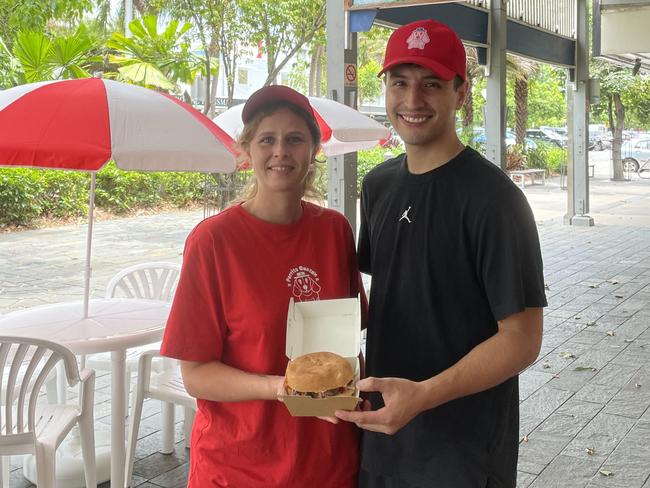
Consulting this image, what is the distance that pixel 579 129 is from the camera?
627 inches

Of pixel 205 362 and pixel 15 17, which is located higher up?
pixel 15 17

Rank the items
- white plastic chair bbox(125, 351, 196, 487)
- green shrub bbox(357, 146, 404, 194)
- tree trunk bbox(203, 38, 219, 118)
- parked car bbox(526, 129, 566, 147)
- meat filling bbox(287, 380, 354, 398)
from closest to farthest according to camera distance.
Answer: meat filling bbox(287, 380, 354, 398)
white plastic chair bbox(125, 351, 196, 487)
tree trunk bbox(203, 38, 219, 118)
green shrub bbox(357, 146, 404, 194)
parked car bbox(526, 129, 566, 147)

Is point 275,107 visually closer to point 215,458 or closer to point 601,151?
point 215,458

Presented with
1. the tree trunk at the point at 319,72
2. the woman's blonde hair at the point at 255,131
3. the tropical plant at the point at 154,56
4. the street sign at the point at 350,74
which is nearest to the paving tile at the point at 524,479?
the woman's blonde hair at the point at 255,131

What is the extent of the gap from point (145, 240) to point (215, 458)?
1226 centimetres

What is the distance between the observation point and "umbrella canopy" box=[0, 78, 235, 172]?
3588mm

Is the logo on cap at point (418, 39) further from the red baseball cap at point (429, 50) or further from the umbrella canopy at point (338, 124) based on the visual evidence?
the umbrella canopy at point (338, 124)

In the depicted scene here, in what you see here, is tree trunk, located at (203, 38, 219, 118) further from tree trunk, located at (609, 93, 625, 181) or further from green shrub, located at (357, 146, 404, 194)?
tree trunk, located at (609, 93, 625, 181)

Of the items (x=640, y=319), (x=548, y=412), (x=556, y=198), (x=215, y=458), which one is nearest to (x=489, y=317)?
(x=215, y=458)

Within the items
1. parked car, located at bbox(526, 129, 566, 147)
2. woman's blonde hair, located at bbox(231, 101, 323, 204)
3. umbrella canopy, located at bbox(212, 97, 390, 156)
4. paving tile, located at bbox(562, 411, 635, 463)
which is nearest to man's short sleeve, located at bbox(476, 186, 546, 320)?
woman's blonde hair, located at bbox(231, 101, 323, 204)

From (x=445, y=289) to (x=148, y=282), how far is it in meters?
3.75

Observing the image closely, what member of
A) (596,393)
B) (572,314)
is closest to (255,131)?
(596,393)

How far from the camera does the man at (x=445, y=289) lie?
68.2 inches

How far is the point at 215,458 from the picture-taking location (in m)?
1.92
